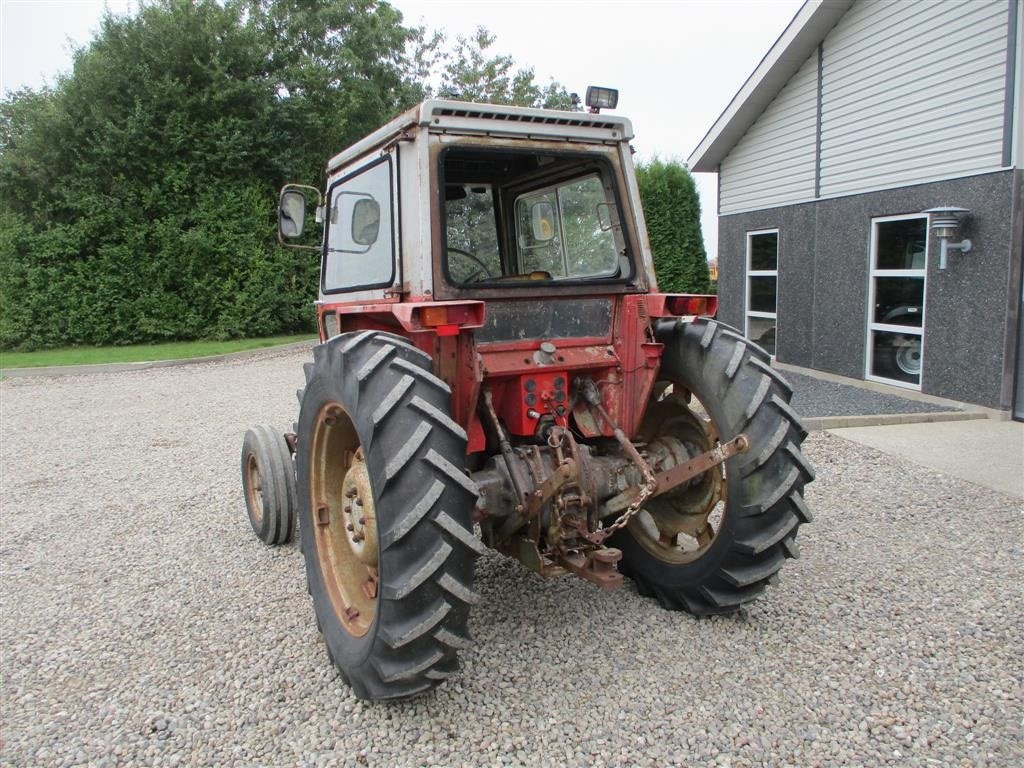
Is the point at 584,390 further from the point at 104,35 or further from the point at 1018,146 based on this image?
the point at 104,35

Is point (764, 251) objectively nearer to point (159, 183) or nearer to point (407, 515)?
point (407, 515)

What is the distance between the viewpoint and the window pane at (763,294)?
1171 centimetres

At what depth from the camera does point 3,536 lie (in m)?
5.13

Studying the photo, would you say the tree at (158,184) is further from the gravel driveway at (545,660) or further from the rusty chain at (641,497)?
the rusty chain at (641,497)

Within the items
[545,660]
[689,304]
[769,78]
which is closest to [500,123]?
[689,304]

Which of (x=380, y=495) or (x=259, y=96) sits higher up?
(x=259, y=96)

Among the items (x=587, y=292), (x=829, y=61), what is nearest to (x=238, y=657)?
(x=587, y=292)

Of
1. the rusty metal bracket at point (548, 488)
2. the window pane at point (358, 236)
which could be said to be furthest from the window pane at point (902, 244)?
the rusty metal bracket at point (548, 488)

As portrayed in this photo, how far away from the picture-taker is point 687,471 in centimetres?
319

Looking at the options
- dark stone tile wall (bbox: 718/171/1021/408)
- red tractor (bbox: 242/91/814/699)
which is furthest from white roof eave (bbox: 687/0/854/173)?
red tractor (bbox: 242/91/814/699)

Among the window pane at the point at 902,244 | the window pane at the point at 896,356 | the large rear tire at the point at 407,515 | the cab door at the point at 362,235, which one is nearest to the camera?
the large rear tire at the point at 407,515

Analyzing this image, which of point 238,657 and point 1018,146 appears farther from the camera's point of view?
point 1018,146

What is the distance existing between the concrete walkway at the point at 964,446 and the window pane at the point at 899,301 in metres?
1.63

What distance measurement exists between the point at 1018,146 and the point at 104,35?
55.3ft
